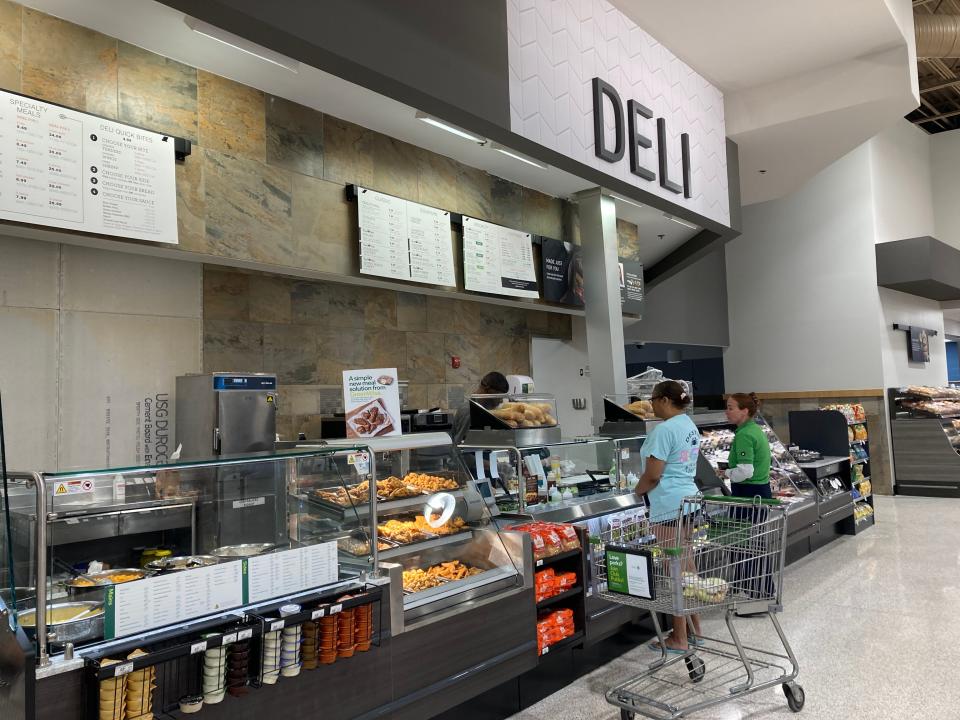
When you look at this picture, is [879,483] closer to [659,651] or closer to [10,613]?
[659,651]

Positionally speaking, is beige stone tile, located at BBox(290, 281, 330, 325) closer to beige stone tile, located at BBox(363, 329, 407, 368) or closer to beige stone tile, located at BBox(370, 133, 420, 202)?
beige stone tile, located at BBox(363, 329, 407, 368)

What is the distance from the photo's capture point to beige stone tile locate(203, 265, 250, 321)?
498cm

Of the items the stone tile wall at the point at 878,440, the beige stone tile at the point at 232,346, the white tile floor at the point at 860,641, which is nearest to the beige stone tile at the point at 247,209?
the beige stone tile at the point at 232,346

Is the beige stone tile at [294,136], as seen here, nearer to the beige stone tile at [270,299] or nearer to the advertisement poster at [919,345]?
the beige stone tile at [270,299]

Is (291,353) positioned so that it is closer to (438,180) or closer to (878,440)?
(438,180)

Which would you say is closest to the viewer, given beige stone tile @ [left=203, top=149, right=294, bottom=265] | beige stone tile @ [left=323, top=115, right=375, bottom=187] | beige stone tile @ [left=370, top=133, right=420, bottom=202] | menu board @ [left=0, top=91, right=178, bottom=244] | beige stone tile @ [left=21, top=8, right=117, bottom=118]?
menu board @ [left=0, top=91, right=178, bottom=244]

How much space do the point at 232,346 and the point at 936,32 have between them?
8.62 m

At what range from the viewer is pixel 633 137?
5.65m

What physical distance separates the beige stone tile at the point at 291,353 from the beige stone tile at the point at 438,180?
1525 mm

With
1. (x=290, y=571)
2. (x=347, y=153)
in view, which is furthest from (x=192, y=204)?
(x=290, y=571)

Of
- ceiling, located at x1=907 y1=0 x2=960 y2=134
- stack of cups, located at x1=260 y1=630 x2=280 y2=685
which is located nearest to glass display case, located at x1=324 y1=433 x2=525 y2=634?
stack of cups, located at x1=260 y1=630 x2=280 y2=685

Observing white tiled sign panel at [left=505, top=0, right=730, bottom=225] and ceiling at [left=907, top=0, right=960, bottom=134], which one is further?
ceiling at [left=907, top=0, right=960, bottom=134]

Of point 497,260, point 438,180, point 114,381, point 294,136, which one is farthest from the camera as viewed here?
point 497,260

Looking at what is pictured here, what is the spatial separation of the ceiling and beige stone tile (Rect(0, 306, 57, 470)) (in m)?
9.73
